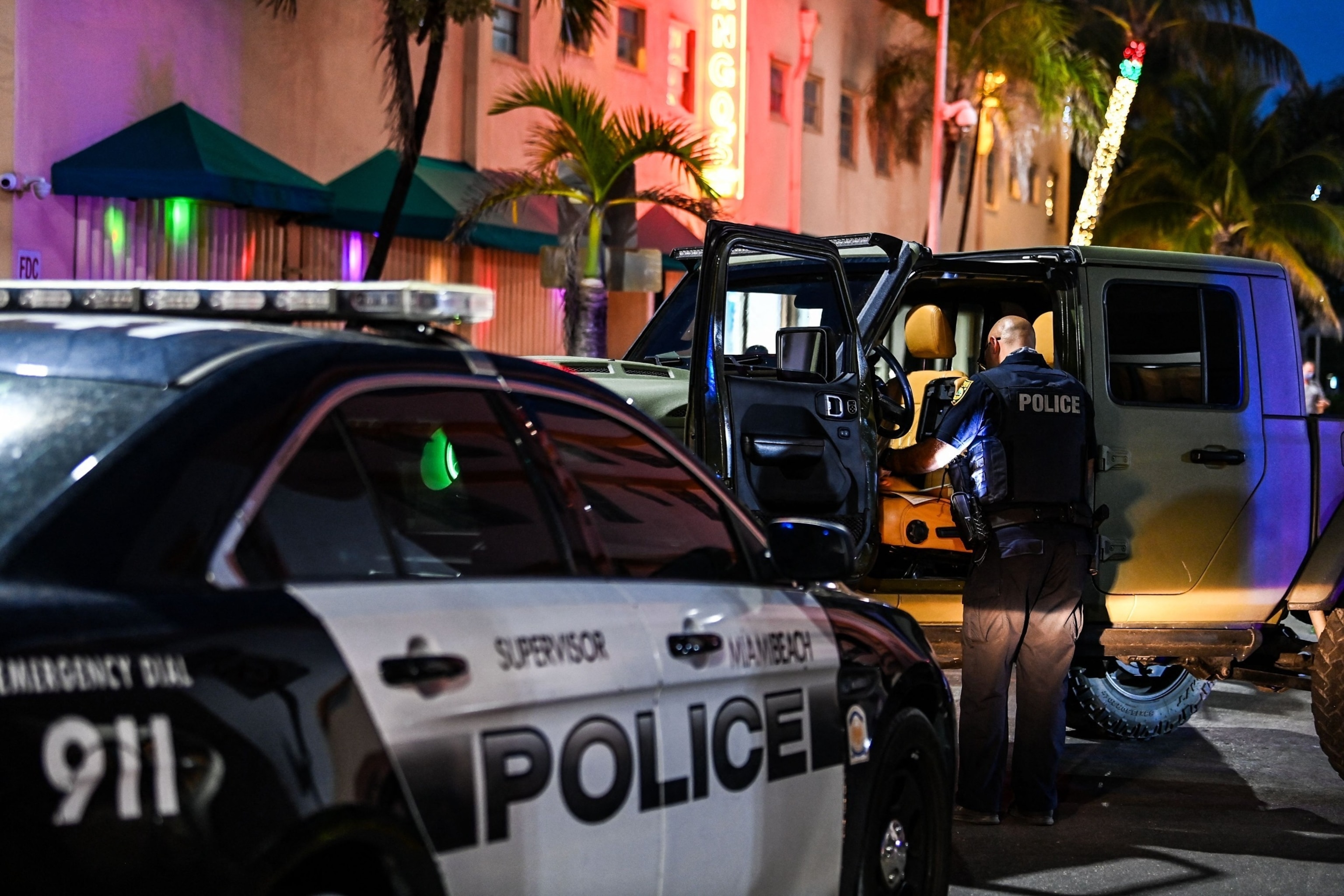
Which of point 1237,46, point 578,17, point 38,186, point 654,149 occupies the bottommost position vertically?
point 38,186

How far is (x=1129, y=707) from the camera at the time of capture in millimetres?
9859

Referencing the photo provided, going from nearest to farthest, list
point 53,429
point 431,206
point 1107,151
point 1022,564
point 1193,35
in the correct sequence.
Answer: point 53,429 < point 1022,564 < point 431,206 < point 1107,151 < point 1193,35

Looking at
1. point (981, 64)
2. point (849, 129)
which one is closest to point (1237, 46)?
point (981, 64)

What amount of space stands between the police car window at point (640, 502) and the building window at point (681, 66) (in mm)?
23307

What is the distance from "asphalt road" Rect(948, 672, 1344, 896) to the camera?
21.9 feet

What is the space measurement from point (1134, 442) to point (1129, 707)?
2.14 meters

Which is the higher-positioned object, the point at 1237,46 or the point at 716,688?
the point at 1237,46

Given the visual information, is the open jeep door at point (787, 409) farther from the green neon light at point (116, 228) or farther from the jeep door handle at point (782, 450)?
the green neon light at point (116, 228)

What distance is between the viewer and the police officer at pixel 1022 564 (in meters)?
7.60

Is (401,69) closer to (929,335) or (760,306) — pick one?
(760,306)

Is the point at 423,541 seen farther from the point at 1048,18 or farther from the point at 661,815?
the point at 1048,18

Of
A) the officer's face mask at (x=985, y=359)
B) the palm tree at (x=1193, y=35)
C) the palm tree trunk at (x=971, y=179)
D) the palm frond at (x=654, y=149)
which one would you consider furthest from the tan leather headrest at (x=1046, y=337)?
the palm tree at (x=1193, y=35)

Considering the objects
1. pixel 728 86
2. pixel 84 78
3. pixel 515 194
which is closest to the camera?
pixel 84 78

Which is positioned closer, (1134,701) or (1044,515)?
(1044,515)
